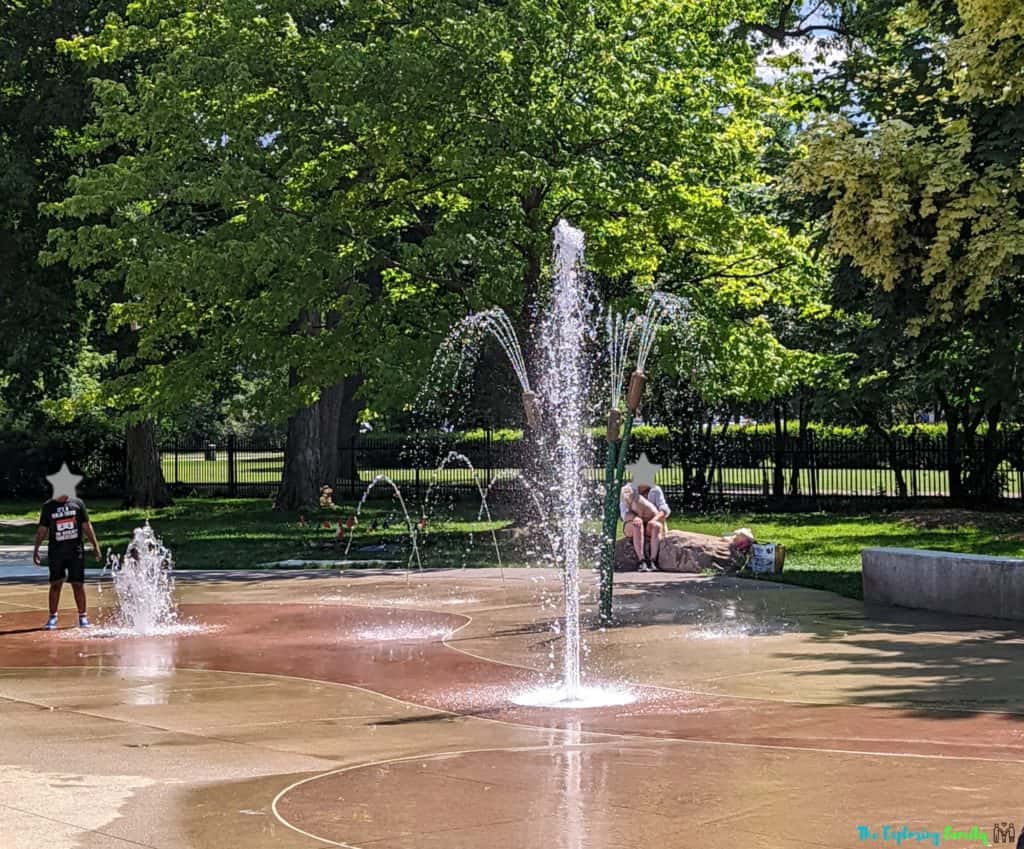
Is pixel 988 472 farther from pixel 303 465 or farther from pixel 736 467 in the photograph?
pixel 303 465

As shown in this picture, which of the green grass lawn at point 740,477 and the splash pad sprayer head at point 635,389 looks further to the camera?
the green grass lawn at point 740,477

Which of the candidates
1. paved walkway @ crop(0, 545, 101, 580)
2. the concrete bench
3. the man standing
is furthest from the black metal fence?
the concrete bench

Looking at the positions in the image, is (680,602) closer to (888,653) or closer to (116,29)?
(888,653)

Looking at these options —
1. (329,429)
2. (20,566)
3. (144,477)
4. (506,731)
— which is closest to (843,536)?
(20,566)

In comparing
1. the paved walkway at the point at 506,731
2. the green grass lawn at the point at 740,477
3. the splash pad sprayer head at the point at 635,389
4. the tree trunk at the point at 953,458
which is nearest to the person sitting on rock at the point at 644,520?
the paved walkway at the point at 506,731

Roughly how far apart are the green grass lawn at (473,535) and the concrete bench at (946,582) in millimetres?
871

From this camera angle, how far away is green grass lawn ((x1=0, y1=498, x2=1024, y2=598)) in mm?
20859

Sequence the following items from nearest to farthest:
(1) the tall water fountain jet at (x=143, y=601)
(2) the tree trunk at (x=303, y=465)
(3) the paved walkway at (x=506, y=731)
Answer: (3) the paved walkway at (x=506, y=731)
(1) the tall water fountain jet at (x=143, y=601)
(2) the tree trunk at (x=303, y=465)

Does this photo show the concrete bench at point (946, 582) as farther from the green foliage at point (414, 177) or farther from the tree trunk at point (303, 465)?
the tree trunk at point (303, 465)

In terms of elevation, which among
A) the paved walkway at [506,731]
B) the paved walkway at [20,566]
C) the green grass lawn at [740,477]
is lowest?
the paved walkway at [506,731]

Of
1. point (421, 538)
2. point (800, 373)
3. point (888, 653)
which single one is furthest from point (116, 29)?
point (888, 653)

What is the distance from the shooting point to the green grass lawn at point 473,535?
20.9 meters

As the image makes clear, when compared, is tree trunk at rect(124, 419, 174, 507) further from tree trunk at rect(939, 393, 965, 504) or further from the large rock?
the large rock

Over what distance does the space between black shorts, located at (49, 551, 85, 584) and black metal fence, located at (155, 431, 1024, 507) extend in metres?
14.1
